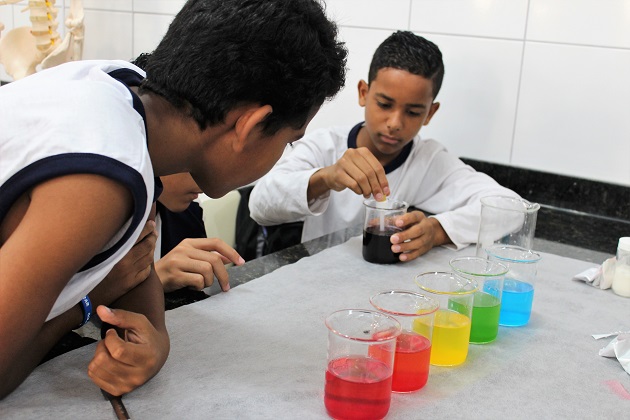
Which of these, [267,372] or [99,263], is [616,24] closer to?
[267,372]

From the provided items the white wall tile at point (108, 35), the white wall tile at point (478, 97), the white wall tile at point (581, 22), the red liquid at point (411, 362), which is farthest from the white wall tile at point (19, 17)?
the red liquid at point (411, 362)

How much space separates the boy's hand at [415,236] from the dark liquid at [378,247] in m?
0.01

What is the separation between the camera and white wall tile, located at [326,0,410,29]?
2055 millimetres

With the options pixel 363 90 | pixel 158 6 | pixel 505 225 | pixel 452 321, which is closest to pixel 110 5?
pixel 158 6

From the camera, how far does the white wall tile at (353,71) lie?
2123 millimetres

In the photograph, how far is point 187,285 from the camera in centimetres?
119

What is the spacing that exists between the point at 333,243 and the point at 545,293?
1.48 feet

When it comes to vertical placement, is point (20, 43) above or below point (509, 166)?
above

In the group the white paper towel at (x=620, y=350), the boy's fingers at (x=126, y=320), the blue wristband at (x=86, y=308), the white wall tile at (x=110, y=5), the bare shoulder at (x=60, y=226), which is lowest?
the white paper towel at (x=620, y=350)

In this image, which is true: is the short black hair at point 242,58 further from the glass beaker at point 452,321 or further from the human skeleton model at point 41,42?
the human skeleton model at point 41,42

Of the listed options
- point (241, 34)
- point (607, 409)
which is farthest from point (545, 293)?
point (241, 34)

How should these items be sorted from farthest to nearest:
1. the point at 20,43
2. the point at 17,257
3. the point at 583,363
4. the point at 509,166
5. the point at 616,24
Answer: the point at 20,43 < the point at 509,166 < the point at 616,24 < the point at 583,363 < the point at 17,257

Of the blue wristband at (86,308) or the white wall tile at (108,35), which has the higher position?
the white wall tile at (108,35)

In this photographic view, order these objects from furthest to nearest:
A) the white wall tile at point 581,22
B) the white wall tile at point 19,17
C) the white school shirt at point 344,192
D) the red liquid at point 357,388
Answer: the white wall tile at point 19,17 → the white wall tile at point 581,22 → the white school shirt at point 344,192 → the red liquid at point 357,388
